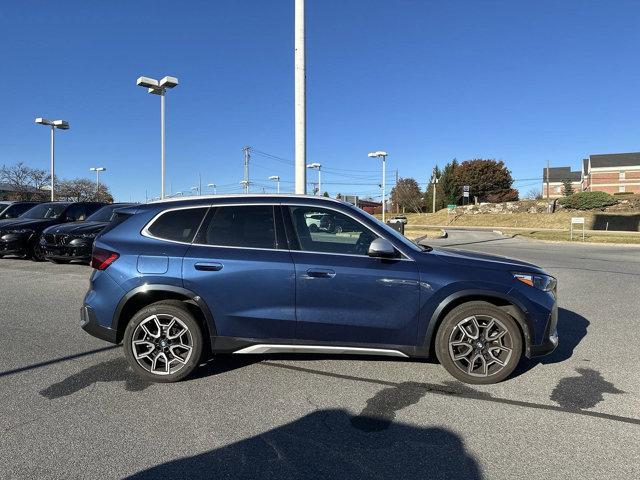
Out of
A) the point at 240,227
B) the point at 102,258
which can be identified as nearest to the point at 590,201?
the point at 240,227

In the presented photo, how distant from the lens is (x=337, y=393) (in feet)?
13.4

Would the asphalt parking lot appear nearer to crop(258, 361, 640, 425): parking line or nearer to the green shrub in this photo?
crop(258, 361, 640, 425): parking line

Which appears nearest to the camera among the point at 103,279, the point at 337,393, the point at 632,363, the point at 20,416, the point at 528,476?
the point at 528,476

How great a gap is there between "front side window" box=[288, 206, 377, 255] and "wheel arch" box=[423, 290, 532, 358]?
865 mm

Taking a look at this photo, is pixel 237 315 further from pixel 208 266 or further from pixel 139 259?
pixel 139 259

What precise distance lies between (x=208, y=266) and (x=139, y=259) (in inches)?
26.4

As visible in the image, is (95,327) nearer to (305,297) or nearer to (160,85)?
(305,297)

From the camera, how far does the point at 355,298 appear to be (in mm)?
4156

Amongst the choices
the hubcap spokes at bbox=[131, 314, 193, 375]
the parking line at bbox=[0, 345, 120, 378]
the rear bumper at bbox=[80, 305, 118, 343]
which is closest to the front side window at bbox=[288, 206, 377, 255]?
the hubcap spokes at bbox=[131, 314, 193, 375]

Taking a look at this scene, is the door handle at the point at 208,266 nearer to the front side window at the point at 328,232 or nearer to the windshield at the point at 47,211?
the front side window at the point at 328,232

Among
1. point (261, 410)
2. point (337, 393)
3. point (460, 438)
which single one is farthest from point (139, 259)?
point (460, 438)

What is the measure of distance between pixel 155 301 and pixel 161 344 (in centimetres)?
41

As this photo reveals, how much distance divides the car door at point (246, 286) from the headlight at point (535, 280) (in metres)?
2.11

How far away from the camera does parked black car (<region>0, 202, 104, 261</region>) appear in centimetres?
1326
